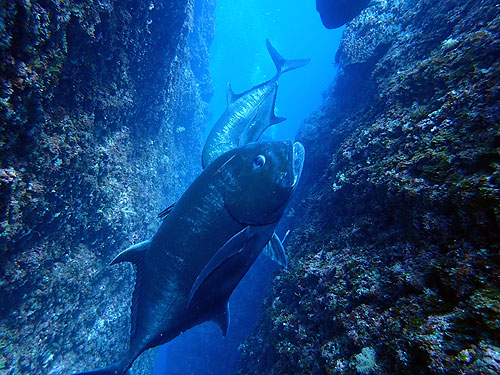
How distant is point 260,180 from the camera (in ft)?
6.27

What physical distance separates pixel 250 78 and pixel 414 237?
63049mm

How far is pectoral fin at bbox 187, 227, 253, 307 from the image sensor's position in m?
1.81

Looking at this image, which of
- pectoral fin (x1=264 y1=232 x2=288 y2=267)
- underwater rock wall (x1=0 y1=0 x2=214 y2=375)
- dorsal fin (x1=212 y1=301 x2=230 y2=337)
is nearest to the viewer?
underwater rock wall (x1=0 y1=0 x2=214 y2=375)

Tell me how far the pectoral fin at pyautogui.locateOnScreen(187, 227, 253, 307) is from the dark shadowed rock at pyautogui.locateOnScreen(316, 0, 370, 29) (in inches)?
206

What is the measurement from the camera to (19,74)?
6.65 feet

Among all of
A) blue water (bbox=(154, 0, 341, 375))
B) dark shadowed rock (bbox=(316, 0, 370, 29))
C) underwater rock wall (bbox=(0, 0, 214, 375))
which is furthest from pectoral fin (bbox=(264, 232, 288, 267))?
dark shadowed rock (bbox=(316, 0, 370, 29))

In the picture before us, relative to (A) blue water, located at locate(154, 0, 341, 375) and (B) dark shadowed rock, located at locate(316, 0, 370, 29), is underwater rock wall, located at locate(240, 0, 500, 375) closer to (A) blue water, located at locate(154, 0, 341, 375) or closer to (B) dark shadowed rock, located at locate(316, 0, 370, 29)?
(B) dark shadowed rock, located at locate(316, 0, 370, 29)

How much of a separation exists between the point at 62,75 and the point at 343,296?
12.4ft

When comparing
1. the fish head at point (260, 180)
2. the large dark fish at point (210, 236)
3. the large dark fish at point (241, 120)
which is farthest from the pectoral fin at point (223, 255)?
the large dark fish at point (241, 120)

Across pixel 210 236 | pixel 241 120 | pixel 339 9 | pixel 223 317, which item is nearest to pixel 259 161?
pixel 210 236

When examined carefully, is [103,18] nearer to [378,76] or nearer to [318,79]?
[378,76]

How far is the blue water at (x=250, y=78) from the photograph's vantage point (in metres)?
7.97

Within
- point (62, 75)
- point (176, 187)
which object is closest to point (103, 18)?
point (62, 75)

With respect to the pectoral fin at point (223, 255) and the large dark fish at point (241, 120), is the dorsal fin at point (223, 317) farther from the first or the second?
the large dark fish at point (241, 120)
